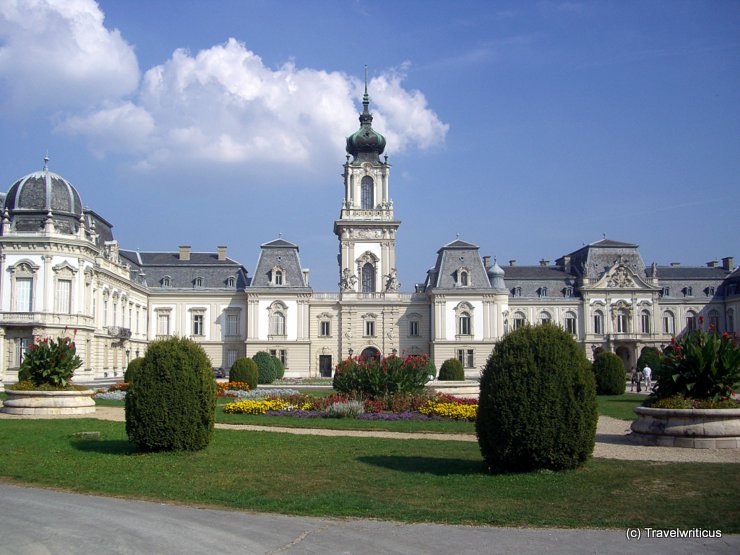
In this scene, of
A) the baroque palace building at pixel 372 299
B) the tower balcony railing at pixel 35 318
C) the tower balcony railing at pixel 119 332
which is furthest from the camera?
the baroque palace building at pixel 372 299

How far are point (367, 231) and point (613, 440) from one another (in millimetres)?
48407

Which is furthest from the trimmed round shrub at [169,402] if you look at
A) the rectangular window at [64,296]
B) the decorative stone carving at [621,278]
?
the decorative stone carving at [621,278]

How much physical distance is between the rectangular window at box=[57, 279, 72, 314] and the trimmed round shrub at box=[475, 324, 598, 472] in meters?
39.7

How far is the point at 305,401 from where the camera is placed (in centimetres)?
2470

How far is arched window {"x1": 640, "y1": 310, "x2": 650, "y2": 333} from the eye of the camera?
66.7 metres

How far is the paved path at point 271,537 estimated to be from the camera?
7.93 meters

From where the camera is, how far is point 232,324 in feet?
208

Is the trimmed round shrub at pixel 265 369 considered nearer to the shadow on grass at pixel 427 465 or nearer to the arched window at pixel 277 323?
the arched window at pixel 277 323

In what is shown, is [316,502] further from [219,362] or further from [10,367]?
[219,362]

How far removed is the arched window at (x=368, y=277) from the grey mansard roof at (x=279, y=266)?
5.24 metres

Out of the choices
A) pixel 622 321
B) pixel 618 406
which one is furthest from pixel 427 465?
pixel 622 321

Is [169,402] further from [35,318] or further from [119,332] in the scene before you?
[119,332]

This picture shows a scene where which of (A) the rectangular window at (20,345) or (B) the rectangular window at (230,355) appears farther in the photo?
(B) the rectangular window at (230,355)

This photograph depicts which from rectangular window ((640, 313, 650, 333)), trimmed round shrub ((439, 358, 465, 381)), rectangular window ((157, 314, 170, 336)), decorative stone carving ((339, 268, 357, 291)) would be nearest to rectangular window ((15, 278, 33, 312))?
A: rectangular window ((157, 314, 170, 336))
